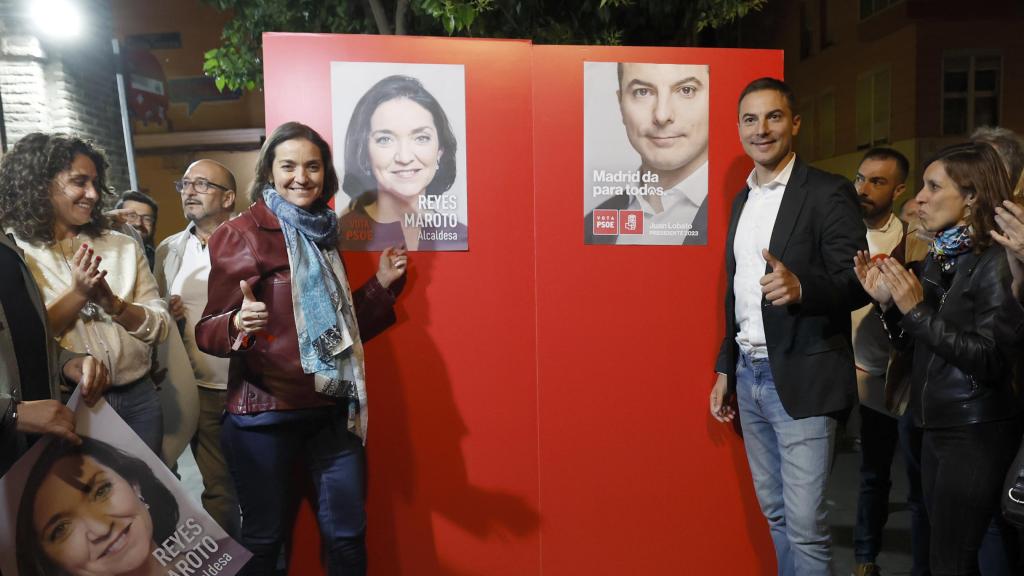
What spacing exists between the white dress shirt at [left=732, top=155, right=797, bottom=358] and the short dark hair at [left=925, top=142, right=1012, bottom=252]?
50cm

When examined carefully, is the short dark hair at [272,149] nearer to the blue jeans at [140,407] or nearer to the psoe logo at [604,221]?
the blue jeans at [140,407]

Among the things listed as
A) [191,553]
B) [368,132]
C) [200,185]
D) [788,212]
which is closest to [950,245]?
[788,212]

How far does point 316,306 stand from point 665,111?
5.06 ft

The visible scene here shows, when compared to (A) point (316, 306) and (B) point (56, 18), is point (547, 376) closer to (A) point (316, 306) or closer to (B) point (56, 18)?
(A) point (316, 306)

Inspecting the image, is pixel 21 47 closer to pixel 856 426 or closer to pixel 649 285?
pixel 649 285

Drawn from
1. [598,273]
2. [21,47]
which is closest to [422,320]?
[598,273]

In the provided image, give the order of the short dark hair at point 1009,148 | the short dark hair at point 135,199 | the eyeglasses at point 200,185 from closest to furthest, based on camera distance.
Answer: the short dark hair at point 1009,148, the eyeglasses at point 200,185, the short dark hair at point 135,199

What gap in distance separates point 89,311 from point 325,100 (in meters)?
1.09

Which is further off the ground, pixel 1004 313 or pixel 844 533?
pixel 1004 313

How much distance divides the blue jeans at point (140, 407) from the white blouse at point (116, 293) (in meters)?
0.05

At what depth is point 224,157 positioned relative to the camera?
13680 millimetres

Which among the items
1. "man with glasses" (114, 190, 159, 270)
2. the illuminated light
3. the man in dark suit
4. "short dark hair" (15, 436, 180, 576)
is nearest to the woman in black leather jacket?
the man in dark suit

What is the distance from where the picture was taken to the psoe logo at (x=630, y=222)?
272 cm

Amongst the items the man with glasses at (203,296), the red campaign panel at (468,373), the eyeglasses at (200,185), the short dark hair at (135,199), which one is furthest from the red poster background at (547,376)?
the short dark hair at (135,199)
